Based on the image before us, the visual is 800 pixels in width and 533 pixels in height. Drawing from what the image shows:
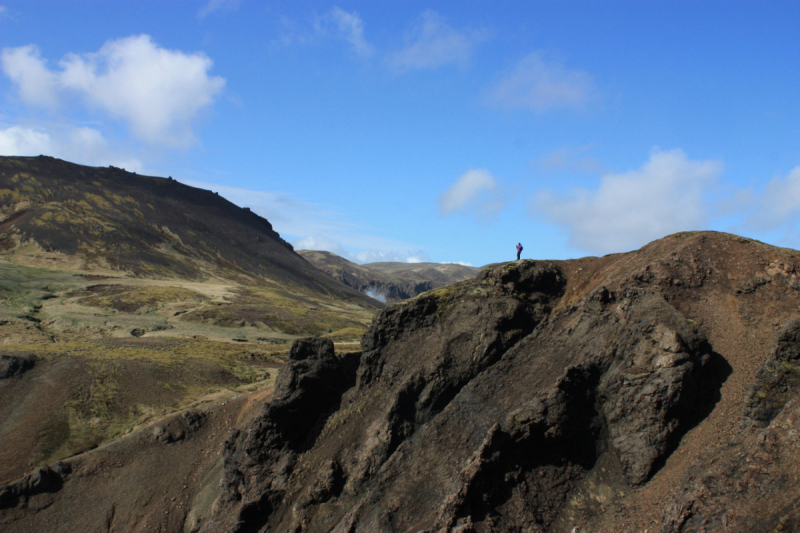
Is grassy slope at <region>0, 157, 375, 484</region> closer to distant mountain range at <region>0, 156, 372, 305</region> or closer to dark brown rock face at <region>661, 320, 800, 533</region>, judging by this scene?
distant mountain range at <region>0, 156, 372, 305</region>

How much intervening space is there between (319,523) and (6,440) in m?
26.5

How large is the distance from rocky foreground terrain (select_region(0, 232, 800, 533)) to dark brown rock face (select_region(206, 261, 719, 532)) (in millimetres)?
81

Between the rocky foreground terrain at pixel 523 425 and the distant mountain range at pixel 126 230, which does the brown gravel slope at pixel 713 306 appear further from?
the distant mountain range at pixel 126 230

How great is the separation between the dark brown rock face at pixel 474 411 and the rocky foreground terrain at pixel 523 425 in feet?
0.27

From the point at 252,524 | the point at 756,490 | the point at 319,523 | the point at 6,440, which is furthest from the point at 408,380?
the point at 6,440

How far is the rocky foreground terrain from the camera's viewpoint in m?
15.8

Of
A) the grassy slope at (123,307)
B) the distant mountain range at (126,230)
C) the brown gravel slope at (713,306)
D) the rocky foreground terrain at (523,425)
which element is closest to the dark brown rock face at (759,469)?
the rocky foreground terrain at (523,425)

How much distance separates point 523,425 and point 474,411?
3.38 m

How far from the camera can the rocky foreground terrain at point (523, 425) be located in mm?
15844

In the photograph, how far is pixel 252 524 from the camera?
24172 mm

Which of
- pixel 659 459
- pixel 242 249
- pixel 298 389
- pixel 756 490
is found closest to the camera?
pixel 756 490

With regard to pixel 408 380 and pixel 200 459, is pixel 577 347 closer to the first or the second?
pixel 408 380

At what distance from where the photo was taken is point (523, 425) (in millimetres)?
19516

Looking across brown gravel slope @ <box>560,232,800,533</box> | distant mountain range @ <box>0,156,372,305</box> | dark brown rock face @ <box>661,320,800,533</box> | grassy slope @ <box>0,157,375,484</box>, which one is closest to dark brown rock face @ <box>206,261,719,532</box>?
brown gravel slope @ <box>560,232,800,533</box>
